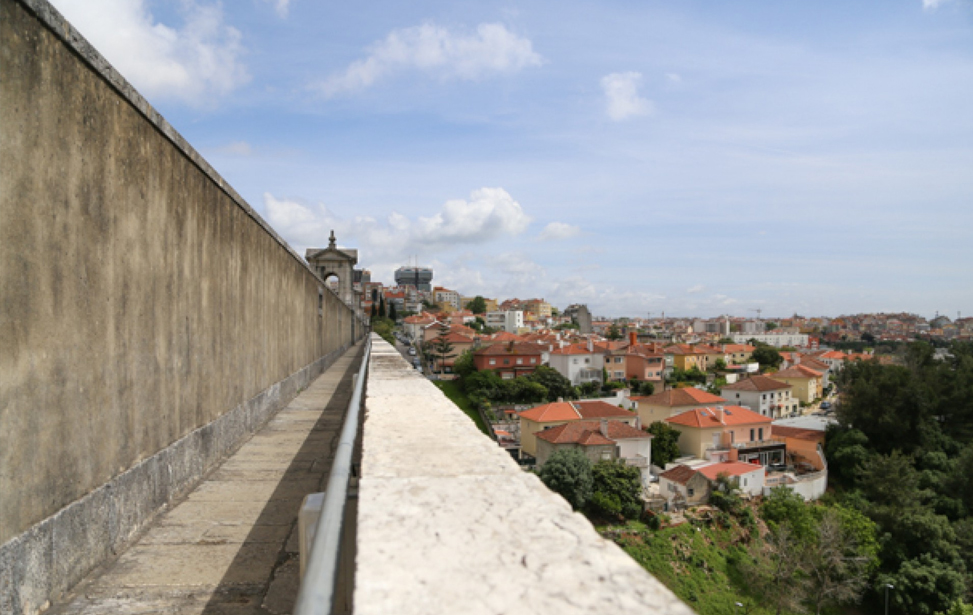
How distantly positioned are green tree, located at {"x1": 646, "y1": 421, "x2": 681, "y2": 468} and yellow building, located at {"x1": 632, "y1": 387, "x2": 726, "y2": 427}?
10.5 feet

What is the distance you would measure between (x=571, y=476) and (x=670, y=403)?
61.7 ft

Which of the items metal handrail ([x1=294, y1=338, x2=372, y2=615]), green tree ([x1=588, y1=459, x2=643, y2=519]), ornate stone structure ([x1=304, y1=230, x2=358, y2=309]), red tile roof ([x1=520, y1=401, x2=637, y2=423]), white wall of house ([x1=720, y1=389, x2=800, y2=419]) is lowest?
green tree ([x1=588, y1=459, x2=643, y2=519])

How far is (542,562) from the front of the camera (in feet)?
4.14

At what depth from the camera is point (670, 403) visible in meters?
45.3

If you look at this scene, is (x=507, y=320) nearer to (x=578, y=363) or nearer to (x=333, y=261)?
(x=578, y=363)

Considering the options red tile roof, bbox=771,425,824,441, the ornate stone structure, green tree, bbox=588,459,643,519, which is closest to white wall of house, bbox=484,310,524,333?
red tile roof, bbox=771,425,824,441

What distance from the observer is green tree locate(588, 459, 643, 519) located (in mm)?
30156

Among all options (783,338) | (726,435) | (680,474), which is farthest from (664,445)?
(783,338)

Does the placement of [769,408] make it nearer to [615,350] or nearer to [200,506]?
[615,350]


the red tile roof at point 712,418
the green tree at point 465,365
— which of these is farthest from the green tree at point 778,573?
the green tree at point 465,365

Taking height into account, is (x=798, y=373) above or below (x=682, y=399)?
above

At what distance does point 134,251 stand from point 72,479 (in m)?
1.15

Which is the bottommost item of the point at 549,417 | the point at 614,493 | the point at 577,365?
the point at 614,493

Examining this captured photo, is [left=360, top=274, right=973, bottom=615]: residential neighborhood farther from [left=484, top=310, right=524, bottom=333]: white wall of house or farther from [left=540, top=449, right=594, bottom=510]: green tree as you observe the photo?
[left=484, top=310, right=524, bottom=333]: white wall of house
